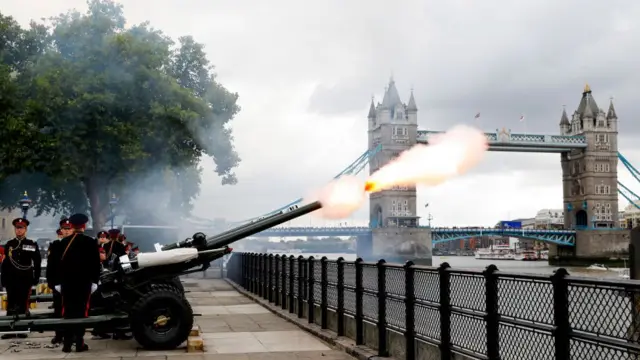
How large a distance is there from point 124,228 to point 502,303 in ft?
133

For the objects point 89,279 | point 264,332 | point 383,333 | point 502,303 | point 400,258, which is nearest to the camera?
point 502,303

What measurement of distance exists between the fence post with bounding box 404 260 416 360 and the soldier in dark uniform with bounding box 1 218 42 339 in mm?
7084

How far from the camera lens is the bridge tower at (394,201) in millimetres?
110812

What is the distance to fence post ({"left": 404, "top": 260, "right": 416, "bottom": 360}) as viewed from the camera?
9242 millimetres

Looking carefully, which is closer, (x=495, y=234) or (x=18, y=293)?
(x=18, y=293)

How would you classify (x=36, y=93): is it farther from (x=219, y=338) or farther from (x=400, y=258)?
(x=400, y=258)

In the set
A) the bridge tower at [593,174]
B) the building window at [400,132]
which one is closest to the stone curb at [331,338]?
the building window at [400,132]

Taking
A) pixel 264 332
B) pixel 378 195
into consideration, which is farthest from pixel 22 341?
pixel 378 195

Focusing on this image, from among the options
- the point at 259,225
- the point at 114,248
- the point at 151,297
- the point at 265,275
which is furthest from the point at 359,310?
the point at 265,275

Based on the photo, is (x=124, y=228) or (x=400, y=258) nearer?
(x=124, y=228)

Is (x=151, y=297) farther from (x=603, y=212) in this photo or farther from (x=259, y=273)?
(x=603, y=212)

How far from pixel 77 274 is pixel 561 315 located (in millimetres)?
7446

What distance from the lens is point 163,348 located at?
11656mm

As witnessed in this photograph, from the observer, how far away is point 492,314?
7.11 meters
